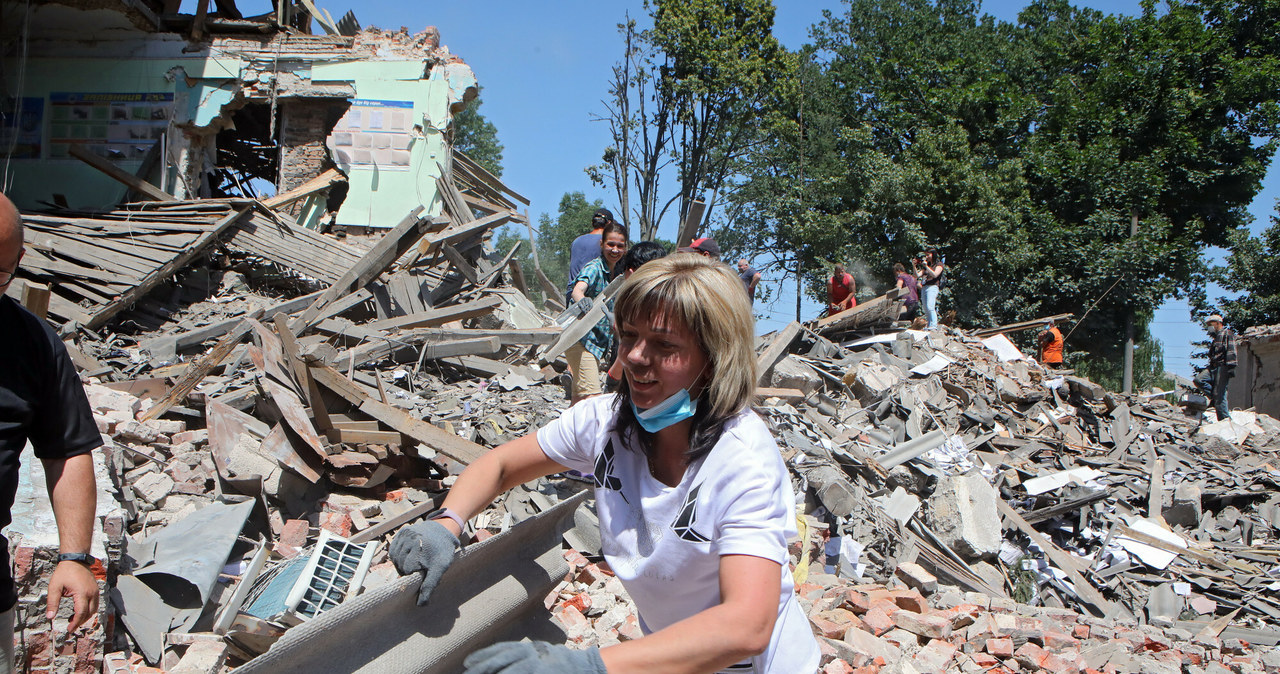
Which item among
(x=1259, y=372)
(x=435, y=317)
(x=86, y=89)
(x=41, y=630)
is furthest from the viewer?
(x=1259, y=372)

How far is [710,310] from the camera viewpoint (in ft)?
5.13

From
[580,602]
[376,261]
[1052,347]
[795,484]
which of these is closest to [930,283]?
[1052,347]

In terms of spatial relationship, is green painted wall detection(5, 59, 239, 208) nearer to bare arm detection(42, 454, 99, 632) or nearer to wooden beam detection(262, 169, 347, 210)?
wooden beam detection(262, 169, 347, 210)

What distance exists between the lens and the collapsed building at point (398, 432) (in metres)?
3.40

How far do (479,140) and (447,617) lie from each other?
146 feet

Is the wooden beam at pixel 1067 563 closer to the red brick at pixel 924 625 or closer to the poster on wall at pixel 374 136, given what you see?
the red brick at pixel 924 625

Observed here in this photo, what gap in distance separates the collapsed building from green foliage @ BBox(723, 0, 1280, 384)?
10538mm

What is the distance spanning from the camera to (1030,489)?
22.3ft

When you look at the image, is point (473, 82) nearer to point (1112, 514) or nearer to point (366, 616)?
point (1112, 514)

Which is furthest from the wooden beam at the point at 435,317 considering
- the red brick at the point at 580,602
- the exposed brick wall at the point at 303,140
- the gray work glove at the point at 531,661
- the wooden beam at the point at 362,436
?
the gray work glove at the point at 531,661

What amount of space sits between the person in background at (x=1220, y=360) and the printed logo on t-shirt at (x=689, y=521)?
41.6ft

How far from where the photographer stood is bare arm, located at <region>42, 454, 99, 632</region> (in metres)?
1.99

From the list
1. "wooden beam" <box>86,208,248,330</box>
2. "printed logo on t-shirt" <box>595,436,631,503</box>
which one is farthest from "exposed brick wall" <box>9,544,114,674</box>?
"wooden beam" <box>86,208,248,330</box>

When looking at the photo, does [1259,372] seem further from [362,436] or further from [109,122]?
[109,122]
